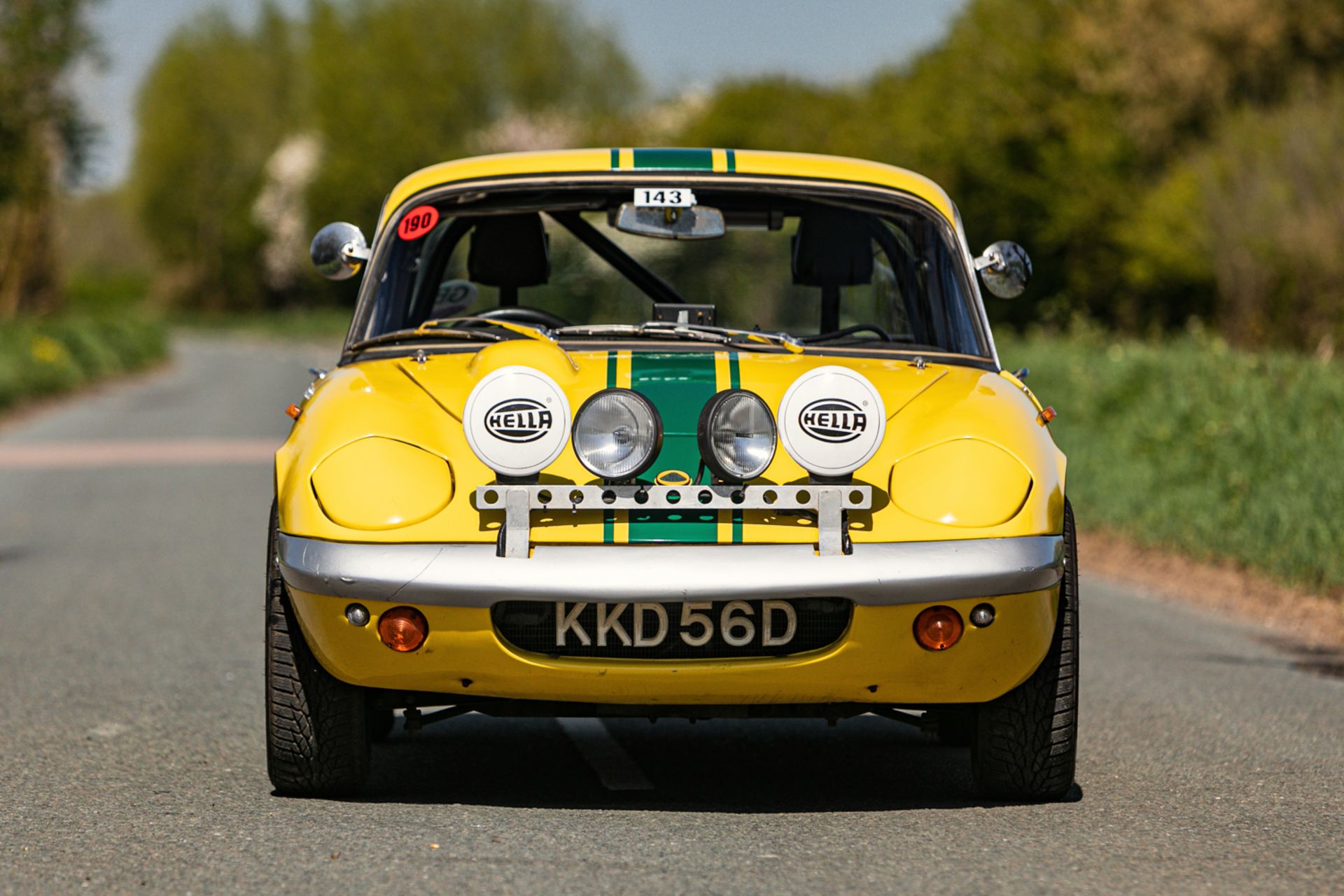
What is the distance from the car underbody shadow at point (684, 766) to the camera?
4988mm

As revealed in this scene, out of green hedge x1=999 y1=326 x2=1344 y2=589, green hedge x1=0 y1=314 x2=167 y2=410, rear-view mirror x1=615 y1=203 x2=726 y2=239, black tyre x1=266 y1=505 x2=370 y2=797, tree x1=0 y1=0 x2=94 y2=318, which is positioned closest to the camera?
black tyre x1=266 y1=505 x2=370 y2=797

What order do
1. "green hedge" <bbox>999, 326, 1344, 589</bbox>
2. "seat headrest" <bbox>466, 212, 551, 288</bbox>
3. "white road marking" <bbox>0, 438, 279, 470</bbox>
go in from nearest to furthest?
"seat headrest" <bbox>466, 212, 551, 288</bbox>
"green hedge" <bbox>999, 326, 1344, 589</bbox>
"white road marking" <bbox>0, 438, 279, 470</bbox>

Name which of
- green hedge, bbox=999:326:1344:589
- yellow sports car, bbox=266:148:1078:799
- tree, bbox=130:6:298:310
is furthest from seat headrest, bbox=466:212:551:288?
tree, bbox=130:6:298:310

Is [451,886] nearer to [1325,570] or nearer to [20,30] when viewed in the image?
[1325,570]

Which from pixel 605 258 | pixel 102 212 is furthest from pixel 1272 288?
pixel 102 212

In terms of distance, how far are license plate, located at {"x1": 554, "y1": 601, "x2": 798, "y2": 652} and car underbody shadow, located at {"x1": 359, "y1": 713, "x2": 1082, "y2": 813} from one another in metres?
0.65

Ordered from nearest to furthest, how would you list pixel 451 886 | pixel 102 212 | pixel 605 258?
pixel 451 886
pixel 605 258
pixel 102 212

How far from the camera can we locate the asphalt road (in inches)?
163

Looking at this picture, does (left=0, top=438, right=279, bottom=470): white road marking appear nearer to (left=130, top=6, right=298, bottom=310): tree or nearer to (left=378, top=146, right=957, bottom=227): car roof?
(left=378, top=146, right=957, bottom=227): car roof

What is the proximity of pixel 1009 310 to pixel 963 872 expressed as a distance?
148 feet

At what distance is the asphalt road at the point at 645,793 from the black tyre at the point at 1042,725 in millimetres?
85

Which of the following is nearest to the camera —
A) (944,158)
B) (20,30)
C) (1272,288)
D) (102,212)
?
(1272,288)

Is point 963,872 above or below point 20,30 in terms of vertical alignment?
below

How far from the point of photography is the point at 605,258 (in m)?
5.96
